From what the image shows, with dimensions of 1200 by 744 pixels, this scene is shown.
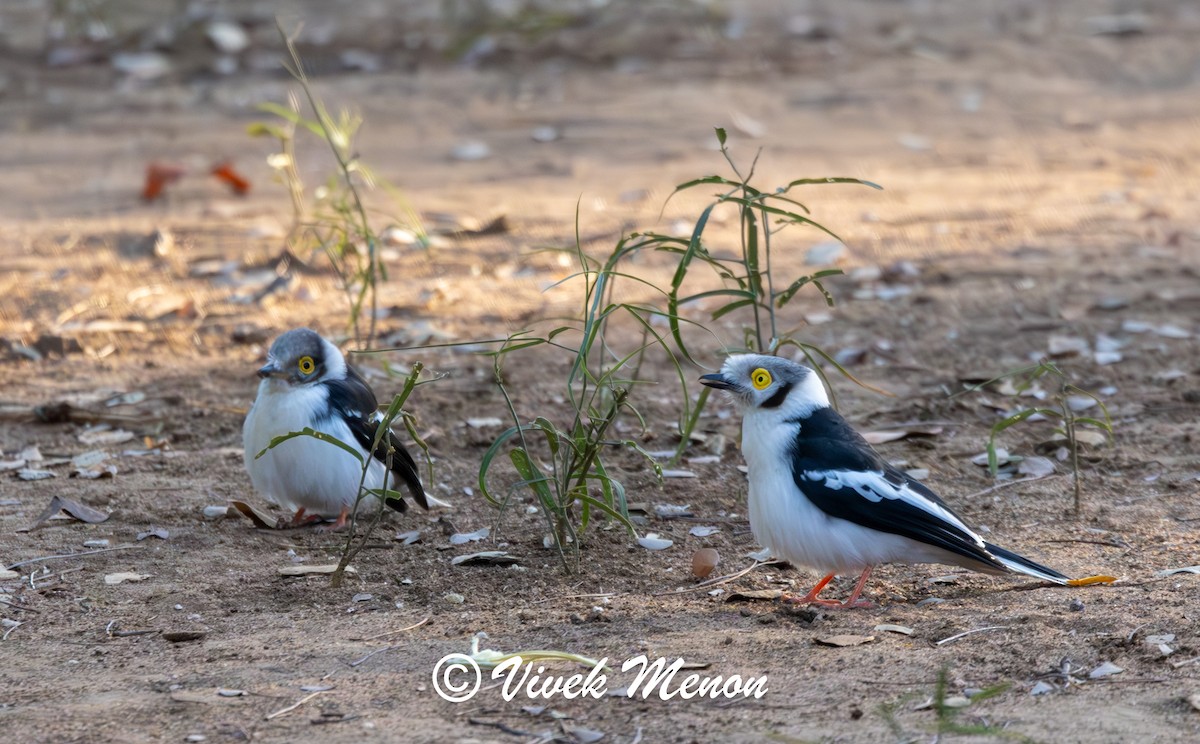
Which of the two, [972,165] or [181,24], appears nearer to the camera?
[972,165]

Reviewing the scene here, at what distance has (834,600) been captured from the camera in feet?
14.2

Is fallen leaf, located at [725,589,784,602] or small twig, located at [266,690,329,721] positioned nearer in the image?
small twig, located at [266,690,329,721]

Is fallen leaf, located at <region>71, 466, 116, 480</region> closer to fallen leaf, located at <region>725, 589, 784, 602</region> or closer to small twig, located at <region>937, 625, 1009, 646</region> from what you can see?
fallen leaf, located at <region>725, 589, 784, 602</region>

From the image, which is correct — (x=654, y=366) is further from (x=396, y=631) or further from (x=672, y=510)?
(x=396, y=631)

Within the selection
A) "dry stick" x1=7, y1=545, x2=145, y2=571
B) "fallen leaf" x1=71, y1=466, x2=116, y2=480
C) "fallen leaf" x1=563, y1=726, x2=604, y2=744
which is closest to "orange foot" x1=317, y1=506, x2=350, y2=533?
"dry stick" x1=7, y1=545, x2=145, y2=571

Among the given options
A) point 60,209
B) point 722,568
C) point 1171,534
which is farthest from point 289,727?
point 60,209

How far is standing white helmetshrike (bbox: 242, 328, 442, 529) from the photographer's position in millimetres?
4793

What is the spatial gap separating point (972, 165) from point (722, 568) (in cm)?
638

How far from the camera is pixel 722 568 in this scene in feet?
14.7

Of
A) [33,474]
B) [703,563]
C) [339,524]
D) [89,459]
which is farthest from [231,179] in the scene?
[703,563]

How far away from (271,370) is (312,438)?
29 centimetres

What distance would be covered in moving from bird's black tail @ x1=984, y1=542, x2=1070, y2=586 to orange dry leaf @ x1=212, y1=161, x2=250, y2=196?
6498mm

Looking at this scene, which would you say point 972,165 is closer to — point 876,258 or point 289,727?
point 876,258

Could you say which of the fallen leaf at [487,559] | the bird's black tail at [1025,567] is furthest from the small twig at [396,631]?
the bird's black tail at [1025,567]
